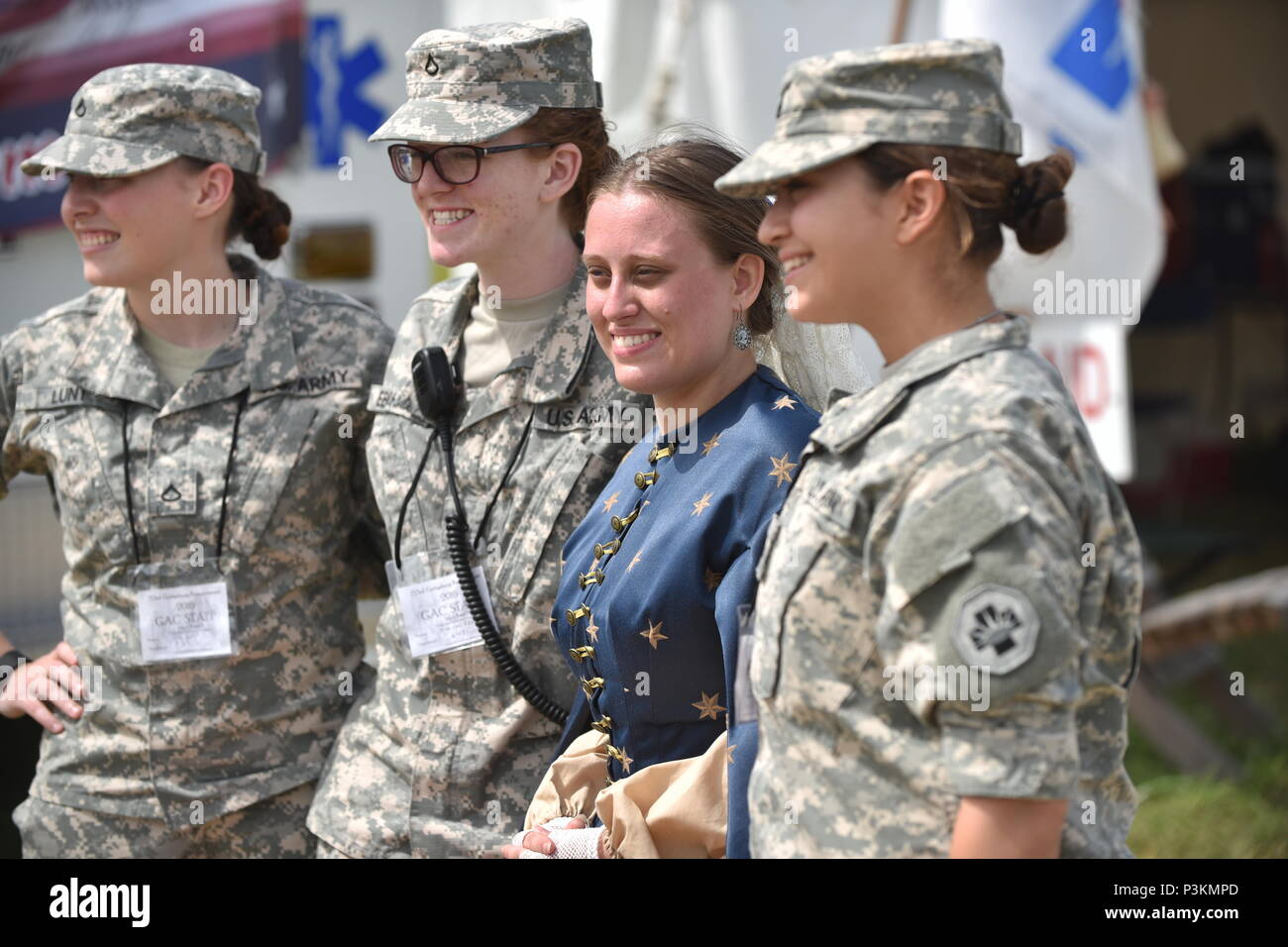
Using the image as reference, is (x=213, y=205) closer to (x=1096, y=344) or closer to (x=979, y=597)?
(x=979, y=597)

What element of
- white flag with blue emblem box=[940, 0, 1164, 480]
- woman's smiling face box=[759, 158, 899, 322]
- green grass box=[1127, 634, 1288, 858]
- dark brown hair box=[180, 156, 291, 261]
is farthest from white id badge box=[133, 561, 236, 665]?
green grass box=[1127, 634, 1288, 858]

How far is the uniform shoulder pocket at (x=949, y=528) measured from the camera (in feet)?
5.31

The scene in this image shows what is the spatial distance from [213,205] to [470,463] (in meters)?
0.80

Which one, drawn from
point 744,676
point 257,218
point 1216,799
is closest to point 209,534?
point 257,218

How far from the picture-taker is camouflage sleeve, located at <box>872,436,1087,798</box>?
161 centimetres

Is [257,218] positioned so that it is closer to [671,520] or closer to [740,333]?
[740,333]

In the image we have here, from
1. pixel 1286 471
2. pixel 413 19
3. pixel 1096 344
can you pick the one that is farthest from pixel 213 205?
pixel 1286 471

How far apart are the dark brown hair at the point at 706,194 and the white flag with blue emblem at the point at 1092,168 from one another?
259 centimetres

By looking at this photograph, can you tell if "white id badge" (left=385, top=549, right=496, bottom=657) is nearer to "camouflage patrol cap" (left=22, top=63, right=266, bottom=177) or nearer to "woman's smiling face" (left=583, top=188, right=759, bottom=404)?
"woman's smiling face" (left=583, top=188, right=759, bottom=404)

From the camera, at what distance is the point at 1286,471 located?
1096 centimetres

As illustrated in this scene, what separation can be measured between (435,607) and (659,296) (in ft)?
2.39

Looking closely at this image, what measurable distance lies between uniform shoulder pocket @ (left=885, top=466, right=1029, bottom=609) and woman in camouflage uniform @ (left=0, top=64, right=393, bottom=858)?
A: 1.57 metres

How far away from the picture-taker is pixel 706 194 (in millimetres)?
2346
